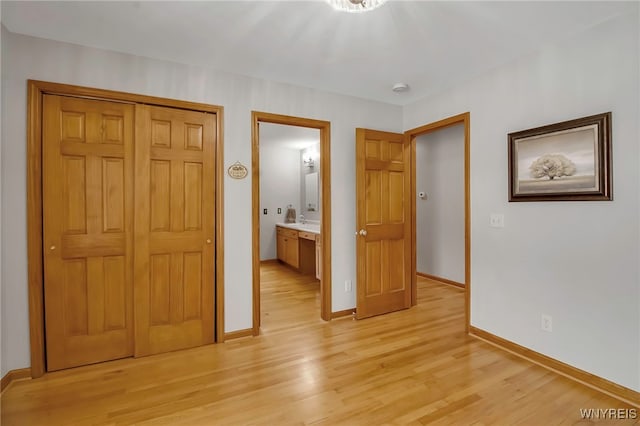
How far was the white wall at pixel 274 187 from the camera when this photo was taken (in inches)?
267

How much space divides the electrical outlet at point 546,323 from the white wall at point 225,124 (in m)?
1.78

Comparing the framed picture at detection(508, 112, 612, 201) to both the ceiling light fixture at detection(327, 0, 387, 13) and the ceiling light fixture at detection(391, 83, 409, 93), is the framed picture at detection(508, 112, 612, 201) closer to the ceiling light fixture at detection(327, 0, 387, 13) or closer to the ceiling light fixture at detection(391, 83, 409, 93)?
the ceiling light fixture at detection(391, 83, 409, 93)

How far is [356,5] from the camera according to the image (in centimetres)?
186

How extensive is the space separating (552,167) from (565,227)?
0.47 meters

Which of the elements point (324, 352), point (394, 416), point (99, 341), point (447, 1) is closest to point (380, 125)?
point (447, 1)

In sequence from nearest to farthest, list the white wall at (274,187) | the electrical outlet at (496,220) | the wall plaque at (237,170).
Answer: the electrical outlet at (496,220) → the wall plaque at (237,170) → the white wall at (274,187)

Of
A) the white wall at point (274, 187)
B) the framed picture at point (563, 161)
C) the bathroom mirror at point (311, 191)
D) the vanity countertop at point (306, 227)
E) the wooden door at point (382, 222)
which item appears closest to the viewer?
the framed picture at point (563, 161)

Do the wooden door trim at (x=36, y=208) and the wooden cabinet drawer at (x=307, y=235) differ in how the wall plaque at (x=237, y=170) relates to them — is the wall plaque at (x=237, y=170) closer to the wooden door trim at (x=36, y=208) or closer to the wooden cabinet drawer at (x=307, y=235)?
the wooden door trim at (x=36, y=208)


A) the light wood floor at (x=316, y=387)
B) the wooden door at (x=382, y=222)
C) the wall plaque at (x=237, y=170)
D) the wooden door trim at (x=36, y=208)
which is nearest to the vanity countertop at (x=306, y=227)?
the wooden door at (x=382, y=222)

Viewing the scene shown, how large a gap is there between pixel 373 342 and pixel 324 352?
0.50 metres

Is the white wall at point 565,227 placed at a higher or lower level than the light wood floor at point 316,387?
higher

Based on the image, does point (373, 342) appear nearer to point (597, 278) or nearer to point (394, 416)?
point (394, 416)

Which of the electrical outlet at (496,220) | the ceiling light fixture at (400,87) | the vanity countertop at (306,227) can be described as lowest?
the vanity countertop at (306,227)

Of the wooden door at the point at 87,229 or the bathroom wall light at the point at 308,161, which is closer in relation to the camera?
the wooden door at the point at 87,229
